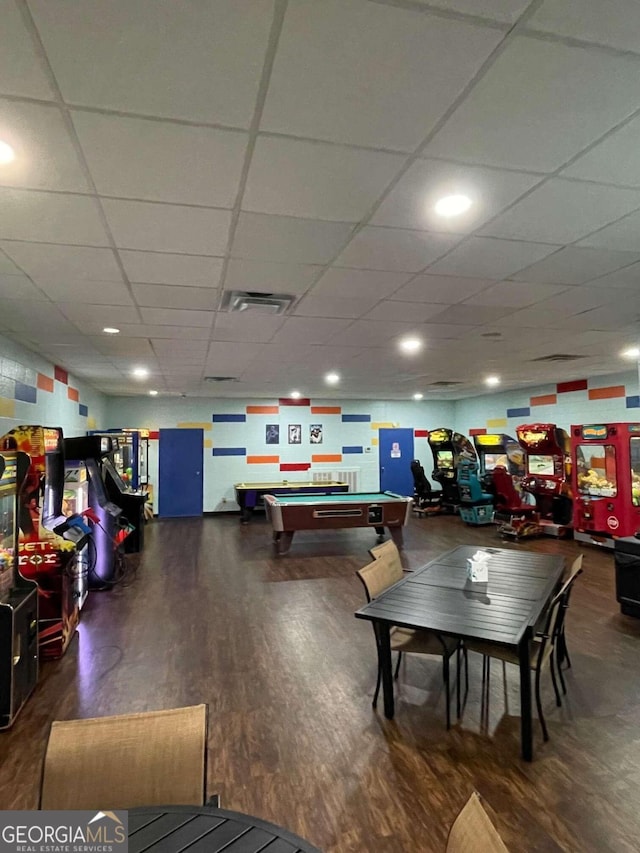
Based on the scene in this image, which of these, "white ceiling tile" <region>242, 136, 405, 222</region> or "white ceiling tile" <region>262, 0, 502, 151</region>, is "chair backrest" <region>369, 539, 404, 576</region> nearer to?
"white ceiling tile" <region>242, 136, 405, 222</region>

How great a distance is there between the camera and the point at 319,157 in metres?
1.73

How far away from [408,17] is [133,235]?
1.68 metres

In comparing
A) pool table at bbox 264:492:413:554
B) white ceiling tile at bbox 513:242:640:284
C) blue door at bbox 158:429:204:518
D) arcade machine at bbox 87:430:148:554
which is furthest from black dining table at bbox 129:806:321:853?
blue door at bbox 158:429:204:518

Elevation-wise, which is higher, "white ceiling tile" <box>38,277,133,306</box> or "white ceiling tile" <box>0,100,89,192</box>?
"white ceiling tile" <box>38,277,133,306</box>

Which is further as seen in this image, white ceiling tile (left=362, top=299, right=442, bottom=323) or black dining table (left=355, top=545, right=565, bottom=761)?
white ceiling tile (left=362, top=299, right=442, bottom=323)

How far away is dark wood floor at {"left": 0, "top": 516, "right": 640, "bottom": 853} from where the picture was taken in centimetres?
197

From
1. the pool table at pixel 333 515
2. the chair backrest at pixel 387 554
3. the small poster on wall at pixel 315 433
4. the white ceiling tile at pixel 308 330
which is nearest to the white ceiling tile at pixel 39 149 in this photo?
the white ceiling tile at pixel 308 330

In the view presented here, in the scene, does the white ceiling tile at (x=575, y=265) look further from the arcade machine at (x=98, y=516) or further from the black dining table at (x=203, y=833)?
the arcade machine at (x=98, y=516)

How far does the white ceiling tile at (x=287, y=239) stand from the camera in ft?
7.32

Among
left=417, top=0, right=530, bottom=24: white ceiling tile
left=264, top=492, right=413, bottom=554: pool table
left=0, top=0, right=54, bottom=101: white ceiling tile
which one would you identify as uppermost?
left=417, top=0, right=530, bottom=24: white ceiling tile

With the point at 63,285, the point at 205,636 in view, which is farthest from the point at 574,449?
the point at 63,285

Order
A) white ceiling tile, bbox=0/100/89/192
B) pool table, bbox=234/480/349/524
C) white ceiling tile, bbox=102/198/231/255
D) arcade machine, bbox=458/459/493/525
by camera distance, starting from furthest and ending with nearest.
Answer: pool table, bbox=234/480/349/524 < arcade machine, bbox=458/459/493/525 < white ceiling tile, bbox=102/198/231/255 < white ceiling tile, bbox=0/100/89/192

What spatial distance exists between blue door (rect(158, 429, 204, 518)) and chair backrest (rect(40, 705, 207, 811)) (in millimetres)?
9167

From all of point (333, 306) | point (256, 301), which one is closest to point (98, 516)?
point (256, 301)
